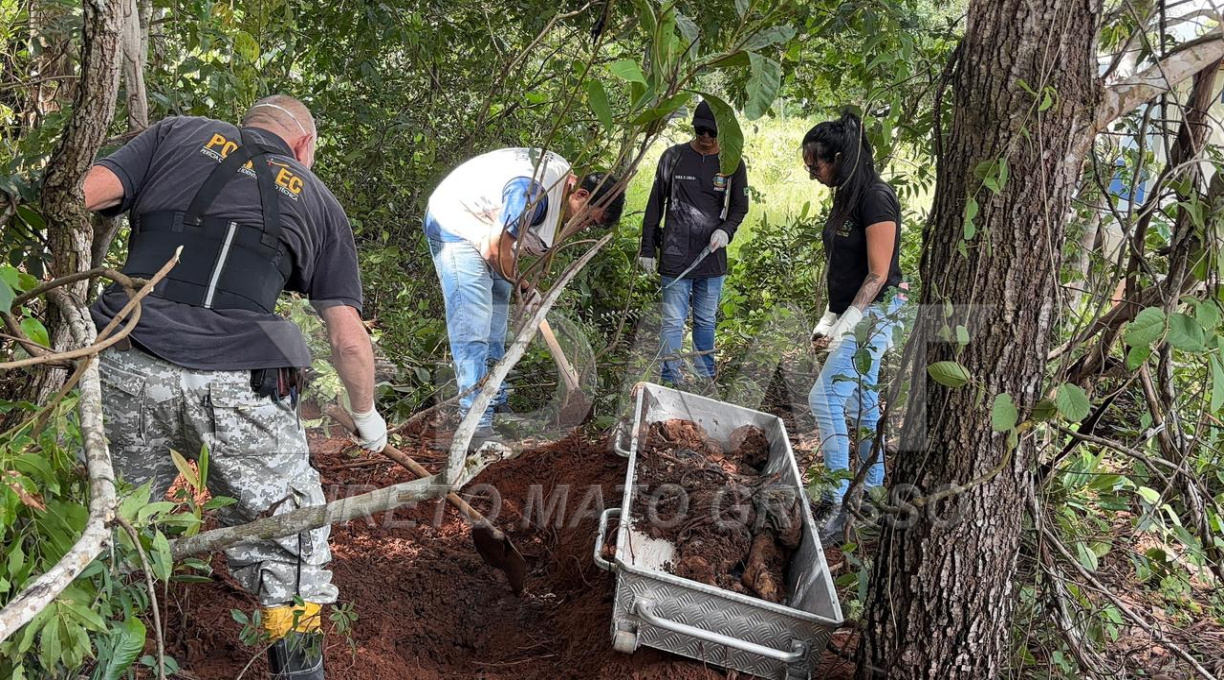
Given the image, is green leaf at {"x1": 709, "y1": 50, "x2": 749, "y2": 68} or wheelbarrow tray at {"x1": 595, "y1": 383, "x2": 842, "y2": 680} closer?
green leaf at {"x1": 709, "y1": 50, "x2": 749, "y2": 68}

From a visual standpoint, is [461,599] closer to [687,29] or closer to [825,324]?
[825,324]

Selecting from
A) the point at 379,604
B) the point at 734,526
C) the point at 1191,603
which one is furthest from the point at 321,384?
the point at 1191,603

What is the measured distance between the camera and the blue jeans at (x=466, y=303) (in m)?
4.79

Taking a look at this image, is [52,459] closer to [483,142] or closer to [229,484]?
[229,484]

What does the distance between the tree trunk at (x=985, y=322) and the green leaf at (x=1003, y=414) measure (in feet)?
0.37

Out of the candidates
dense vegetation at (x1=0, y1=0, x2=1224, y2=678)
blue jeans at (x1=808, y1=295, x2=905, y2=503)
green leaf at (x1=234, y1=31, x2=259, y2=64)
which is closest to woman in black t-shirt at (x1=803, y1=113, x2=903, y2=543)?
blue jeans at (x1=808, y1=295, x2=905, y2=503)

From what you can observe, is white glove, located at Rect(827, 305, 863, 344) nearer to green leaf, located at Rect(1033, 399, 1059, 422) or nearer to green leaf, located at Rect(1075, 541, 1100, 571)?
green leaf, located at Rect(1075, 541, 1100, 571)

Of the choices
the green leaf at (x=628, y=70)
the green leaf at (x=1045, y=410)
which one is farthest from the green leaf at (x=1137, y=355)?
the green leaf at (x=628, y=70)

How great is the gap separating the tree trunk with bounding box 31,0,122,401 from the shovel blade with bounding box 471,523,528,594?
1.66 metres

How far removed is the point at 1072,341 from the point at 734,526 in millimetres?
1647

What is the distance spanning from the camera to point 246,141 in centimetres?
274

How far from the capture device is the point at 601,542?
3.35 metres

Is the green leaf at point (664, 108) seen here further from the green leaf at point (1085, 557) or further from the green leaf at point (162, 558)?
the green leaf at point (1085, 557)

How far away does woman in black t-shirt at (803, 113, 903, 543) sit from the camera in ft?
12.9
